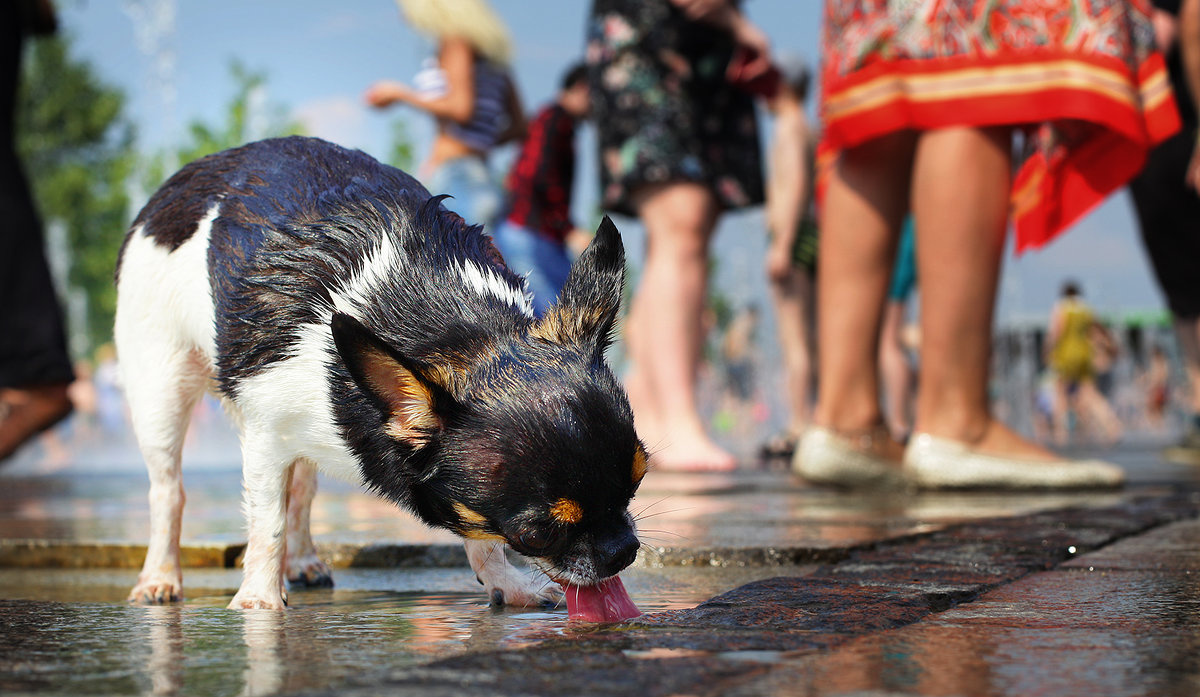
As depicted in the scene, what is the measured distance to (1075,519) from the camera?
3.76 m

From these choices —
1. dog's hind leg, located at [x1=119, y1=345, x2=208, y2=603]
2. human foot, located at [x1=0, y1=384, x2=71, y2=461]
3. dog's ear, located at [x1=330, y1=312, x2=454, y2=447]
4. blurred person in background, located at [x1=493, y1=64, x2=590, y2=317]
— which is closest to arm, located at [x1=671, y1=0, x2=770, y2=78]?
blurred person in background, located at [x1=493, y1=64, x2=590, y2=317]

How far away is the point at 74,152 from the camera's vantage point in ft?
164

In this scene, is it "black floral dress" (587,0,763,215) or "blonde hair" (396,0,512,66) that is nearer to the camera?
"black floral dress" (587,0,763,215)

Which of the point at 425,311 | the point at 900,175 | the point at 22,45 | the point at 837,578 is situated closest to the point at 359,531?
the point at 425,311

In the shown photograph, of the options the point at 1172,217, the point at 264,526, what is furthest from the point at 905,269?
the point at 264,526

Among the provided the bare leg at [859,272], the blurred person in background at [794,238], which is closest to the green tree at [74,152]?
the blurred person in background at [794,238]

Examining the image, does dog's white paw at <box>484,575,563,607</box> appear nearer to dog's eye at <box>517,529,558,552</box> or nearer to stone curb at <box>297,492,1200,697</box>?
dog's eye at <box>517,529,558,552</box>

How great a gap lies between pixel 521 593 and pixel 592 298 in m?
0.64

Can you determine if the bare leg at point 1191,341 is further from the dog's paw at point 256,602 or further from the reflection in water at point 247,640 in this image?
the dog's paw at point 256,602

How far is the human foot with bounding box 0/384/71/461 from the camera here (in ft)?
21.6

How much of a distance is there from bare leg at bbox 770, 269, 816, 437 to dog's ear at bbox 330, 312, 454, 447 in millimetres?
7838

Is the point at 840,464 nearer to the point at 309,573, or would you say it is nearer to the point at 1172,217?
the point at 309,573

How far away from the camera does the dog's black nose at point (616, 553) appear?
94.9 inches

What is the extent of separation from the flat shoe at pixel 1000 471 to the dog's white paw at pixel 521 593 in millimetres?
2726
